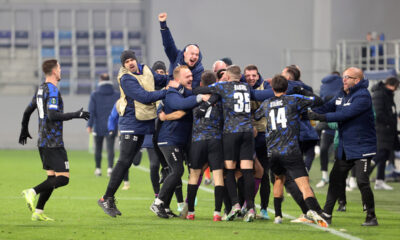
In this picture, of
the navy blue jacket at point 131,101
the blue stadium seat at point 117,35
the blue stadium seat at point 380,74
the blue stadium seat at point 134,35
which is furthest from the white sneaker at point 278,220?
the blue stadium seat at point 117,35

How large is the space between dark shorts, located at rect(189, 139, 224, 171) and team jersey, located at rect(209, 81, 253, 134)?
213 mm

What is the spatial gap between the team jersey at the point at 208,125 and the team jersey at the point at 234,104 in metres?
0.11

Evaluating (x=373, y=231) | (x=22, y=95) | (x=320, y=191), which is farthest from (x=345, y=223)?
(x=22, y=95)

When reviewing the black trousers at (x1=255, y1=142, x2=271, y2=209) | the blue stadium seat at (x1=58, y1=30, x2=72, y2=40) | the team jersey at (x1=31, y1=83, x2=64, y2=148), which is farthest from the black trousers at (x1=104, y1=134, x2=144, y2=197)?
the blue stadium seat at (x1=58, y1=30, x2=72, y2=40)

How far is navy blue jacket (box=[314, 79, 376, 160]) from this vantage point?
8406 mm

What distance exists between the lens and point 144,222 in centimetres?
852

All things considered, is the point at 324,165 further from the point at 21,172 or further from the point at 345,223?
the point at 21,172

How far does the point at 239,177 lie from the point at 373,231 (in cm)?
180

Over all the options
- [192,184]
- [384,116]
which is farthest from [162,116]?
[384,116]

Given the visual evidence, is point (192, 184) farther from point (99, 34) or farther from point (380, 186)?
point (99, 34)

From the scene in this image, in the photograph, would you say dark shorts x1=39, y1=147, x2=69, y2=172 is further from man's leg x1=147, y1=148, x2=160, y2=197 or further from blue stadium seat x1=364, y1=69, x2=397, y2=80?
blue stadium seat x1=364, y1=69, x2=397, y2=80

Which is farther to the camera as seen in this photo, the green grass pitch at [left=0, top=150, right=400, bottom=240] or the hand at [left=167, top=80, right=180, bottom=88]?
→ the hand at [left=167, top=80, right=180, bottom=88]

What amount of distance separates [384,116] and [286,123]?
5.82m

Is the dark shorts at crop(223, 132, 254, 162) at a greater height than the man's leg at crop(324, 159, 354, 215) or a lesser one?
greater
